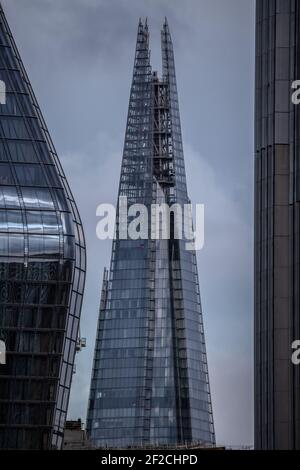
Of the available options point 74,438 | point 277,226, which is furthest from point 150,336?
point 277,226

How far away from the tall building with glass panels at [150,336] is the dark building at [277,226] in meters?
123

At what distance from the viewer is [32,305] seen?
4013 inches

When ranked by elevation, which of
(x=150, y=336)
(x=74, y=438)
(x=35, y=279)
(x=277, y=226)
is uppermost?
(x=150, y=336)

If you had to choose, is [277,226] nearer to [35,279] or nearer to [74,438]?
[35,279]

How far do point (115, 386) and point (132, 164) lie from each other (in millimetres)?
28702

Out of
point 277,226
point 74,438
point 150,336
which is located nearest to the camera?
point 277,226

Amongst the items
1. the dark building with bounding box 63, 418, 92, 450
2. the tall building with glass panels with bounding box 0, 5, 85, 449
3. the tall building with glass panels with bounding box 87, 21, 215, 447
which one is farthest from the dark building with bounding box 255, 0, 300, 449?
the tall building with glass panels with bounding box 87, 21, 215, 447

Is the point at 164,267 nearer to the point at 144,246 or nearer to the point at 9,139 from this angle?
the point at 144,246

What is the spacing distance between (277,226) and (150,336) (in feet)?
428

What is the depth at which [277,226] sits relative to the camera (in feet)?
180

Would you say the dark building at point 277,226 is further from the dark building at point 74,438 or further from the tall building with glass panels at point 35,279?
the dark building at point 74,438

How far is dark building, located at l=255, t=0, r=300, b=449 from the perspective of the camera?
53344 mm

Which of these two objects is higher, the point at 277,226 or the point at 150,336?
the point at 150,336
